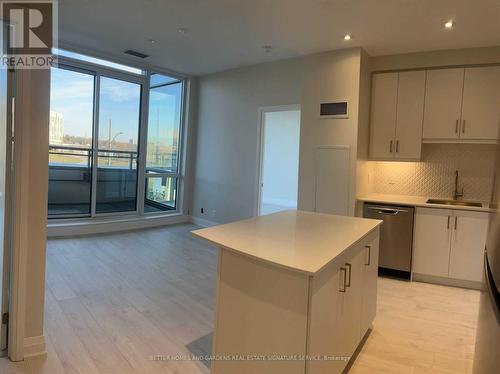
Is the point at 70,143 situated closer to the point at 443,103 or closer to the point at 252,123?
the point at 252,123

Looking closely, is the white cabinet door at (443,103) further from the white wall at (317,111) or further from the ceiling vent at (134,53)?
the ceiling vent at (134,53)

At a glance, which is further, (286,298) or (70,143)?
(70,143)

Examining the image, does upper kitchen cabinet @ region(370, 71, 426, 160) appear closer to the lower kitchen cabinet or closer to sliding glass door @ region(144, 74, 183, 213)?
the lower kitchen cabinet

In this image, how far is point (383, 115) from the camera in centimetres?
434

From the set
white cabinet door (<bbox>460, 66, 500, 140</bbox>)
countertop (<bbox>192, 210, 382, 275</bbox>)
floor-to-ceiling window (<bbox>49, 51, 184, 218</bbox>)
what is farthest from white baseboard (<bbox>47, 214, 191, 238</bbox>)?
white cabinet door (<bbox>460, 66, 500, 140</bbox>)

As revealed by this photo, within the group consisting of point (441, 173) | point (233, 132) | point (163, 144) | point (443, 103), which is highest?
point (443, 103)

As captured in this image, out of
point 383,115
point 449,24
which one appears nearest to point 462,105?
point 383,115

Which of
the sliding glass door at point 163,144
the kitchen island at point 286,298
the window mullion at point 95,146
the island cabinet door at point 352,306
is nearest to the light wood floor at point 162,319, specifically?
the island cabinet door at point 352,306

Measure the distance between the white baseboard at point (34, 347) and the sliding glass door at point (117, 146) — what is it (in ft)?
12.7

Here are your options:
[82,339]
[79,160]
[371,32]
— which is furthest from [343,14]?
[79,160]

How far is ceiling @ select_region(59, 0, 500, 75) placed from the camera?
122 inches

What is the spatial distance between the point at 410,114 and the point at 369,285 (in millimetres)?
2568

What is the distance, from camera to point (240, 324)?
183 cm

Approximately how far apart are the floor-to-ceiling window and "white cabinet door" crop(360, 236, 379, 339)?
479 cm
